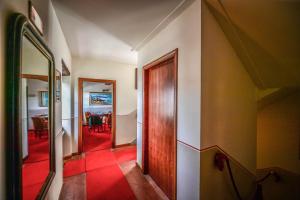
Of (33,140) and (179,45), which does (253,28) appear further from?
(33,140)

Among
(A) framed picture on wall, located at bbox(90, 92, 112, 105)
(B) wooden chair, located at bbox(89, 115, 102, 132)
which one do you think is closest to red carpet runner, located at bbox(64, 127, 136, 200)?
(B) wooden chair, located at bbox(89, 115, 102, 132)

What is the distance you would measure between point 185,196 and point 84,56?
140 inches

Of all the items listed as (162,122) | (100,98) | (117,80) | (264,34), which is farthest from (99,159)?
(100,98)

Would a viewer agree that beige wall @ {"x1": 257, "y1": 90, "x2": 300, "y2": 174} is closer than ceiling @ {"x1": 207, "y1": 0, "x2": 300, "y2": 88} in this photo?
No

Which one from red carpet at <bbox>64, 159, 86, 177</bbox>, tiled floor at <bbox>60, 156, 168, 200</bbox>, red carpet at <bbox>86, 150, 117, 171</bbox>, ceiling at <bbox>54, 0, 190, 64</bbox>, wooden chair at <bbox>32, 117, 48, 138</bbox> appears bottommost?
tiled floor at <bbox>60, 156, 168, 200</bbox>

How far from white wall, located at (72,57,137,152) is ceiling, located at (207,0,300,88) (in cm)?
300

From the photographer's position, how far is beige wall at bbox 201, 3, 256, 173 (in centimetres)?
142

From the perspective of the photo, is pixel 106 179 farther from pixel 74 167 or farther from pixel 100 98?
pixel 100 98

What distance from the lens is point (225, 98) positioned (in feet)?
5.19

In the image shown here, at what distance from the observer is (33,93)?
3.45 ft

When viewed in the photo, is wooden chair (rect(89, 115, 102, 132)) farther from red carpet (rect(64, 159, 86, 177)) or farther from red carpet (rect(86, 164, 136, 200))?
red carpet (rect(86, 164, 136, 200))

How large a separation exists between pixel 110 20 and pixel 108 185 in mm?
2490

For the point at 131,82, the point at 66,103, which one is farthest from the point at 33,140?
the point at 131,82

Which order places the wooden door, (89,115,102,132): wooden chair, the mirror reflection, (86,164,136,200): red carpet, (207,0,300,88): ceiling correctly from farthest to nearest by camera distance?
(89,115,102,132): wooden chair → (86,164,136,200): red carpet → the wooden door → (207,0,300,88): ceiling → the mirror reflection
